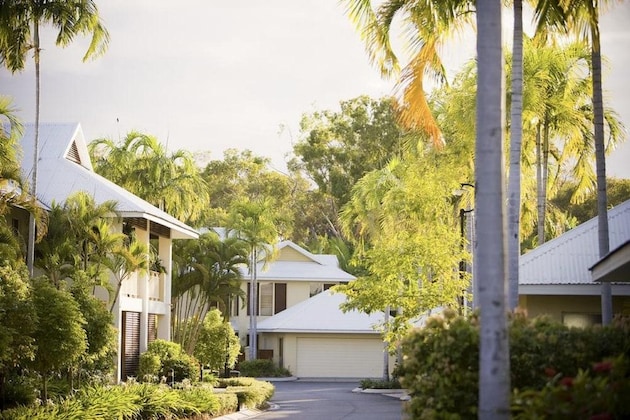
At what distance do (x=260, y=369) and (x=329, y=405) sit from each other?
26.7 meters

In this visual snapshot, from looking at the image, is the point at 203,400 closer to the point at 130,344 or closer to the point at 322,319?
the point at 130,344

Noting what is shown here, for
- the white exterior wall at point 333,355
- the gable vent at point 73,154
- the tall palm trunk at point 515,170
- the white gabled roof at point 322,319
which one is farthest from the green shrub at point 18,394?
the white exterior wall at point 333,355

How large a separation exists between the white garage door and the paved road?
403 inches

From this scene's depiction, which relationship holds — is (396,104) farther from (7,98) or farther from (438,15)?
(7,98)

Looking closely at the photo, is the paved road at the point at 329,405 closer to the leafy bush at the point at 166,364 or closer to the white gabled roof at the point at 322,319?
the leafy bush at the point at 166,364

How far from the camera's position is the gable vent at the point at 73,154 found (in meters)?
41.2

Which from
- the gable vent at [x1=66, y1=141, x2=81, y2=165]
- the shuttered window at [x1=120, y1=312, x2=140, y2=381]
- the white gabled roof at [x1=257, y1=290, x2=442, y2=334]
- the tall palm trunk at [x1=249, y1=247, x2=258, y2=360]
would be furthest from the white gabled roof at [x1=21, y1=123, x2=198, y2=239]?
the white gabled roof at [x1=257, y1=290, x2=442, y2=334]

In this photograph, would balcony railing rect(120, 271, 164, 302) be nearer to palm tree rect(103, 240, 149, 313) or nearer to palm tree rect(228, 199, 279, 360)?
palm tree rect(103, 240, 149, 313)

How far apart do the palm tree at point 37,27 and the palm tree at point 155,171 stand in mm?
20655

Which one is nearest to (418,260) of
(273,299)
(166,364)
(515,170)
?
(166,364)

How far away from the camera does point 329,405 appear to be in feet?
125

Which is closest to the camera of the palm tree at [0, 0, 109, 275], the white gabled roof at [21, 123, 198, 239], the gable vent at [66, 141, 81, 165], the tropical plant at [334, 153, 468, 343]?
the palm tree at [0, 0, 109, 275]

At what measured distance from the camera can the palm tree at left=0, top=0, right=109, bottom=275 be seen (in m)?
31.5

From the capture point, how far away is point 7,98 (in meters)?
26.7
